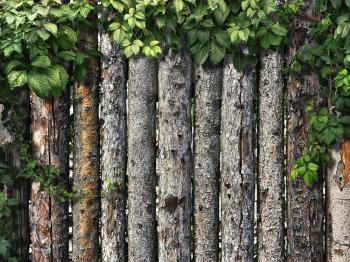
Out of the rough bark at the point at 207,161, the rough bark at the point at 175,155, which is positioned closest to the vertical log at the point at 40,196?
the rough bark at the point at 175,155

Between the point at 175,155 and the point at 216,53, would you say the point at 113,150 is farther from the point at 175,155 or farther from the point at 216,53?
the point at 216,53

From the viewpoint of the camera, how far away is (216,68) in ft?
18.5

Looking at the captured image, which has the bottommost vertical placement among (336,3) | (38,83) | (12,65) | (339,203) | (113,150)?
(339,203)

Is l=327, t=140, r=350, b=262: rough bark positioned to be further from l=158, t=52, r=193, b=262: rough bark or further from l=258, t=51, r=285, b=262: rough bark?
l=158, t=52, r=193, b=262: rough bark

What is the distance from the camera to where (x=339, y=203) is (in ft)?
18.6

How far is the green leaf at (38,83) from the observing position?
545 cm

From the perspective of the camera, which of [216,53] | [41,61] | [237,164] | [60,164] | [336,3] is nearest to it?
[336,3]

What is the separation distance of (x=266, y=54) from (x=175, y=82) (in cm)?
71

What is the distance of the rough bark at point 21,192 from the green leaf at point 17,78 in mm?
314

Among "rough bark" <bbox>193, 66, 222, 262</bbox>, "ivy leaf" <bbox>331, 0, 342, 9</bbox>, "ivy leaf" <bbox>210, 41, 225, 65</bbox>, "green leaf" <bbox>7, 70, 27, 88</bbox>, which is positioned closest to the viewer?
"ivy leaf" <bbox>331, 0, 342, 9</bbox>

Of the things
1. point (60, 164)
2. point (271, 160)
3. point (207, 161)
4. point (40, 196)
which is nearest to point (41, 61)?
point (60, 164)

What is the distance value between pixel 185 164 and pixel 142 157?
1.09 feet

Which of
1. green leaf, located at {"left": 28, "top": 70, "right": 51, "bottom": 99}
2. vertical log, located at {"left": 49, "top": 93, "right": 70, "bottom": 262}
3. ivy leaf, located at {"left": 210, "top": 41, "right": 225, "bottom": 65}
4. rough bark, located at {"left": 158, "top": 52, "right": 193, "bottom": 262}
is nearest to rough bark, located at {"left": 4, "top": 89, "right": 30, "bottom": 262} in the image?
vertical log, located at {"left": 49, "top": 93, "right": 70, "bottom": 262}

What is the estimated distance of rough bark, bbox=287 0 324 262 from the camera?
18.4ft
